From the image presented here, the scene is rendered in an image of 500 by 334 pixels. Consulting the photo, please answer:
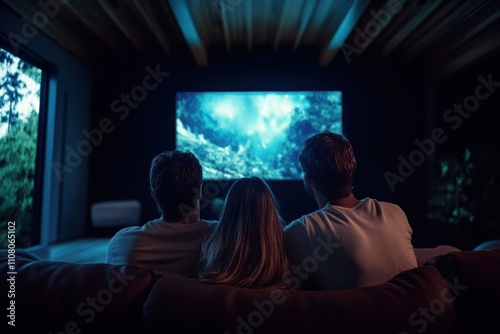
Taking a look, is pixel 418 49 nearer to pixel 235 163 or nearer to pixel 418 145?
pixel 418 145

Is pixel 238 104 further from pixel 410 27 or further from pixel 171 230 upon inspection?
pixel 171 230

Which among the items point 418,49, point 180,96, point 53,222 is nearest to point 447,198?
point 418,49

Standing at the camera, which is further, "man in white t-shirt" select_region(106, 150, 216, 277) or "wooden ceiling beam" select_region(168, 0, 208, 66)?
"wooden ceiling beam" select_region(168, 0, 208, 66)

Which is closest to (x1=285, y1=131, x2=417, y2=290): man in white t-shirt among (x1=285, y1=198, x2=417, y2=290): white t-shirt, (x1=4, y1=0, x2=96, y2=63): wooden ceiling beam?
(x1=285, y1=198, x2=417, y2=290): white t-shirt

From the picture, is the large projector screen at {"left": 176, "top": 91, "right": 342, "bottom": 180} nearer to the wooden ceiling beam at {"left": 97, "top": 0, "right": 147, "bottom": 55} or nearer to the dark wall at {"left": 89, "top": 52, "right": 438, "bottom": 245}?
the dark wall at {"left": 89, "top": 52, "right": 438, "bottom": 245}

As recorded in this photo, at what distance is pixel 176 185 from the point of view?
1.28 meters

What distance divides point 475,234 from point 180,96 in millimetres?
4624

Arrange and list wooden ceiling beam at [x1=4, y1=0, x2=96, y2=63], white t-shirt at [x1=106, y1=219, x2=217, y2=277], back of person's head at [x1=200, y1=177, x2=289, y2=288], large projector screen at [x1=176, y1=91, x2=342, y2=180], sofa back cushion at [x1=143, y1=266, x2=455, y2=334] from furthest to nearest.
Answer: large projector screen at [x1=176, y1=91, x2=342, y2=180], wooden ceiling beam at [x1=4, y1=0, x2=96, y2=63], white t-shirt at [x1=106, y1=219, x2=217, y2=277], back of person's head at [x1=200, y1=177, x2=289, y2=288], sofa back cushion at [x1=143, y1=266, x2=455, y2=334]

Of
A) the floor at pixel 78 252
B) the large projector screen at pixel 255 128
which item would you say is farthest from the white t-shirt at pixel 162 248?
the large projector screen at pixel 255 128

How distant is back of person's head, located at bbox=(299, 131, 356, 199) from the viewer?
121cm

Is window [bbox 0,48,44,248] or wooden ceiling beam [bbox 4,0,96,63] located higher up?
wooden ceiling beam [bbox 4,0,96,63]

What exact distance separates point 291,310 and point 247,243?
0.45 metres

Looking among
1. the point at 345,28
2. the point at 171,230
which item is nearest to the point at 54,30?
the point at 345,28

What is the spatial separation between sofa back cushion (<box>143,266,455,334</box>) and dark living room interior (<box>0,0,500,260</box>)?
364cm
